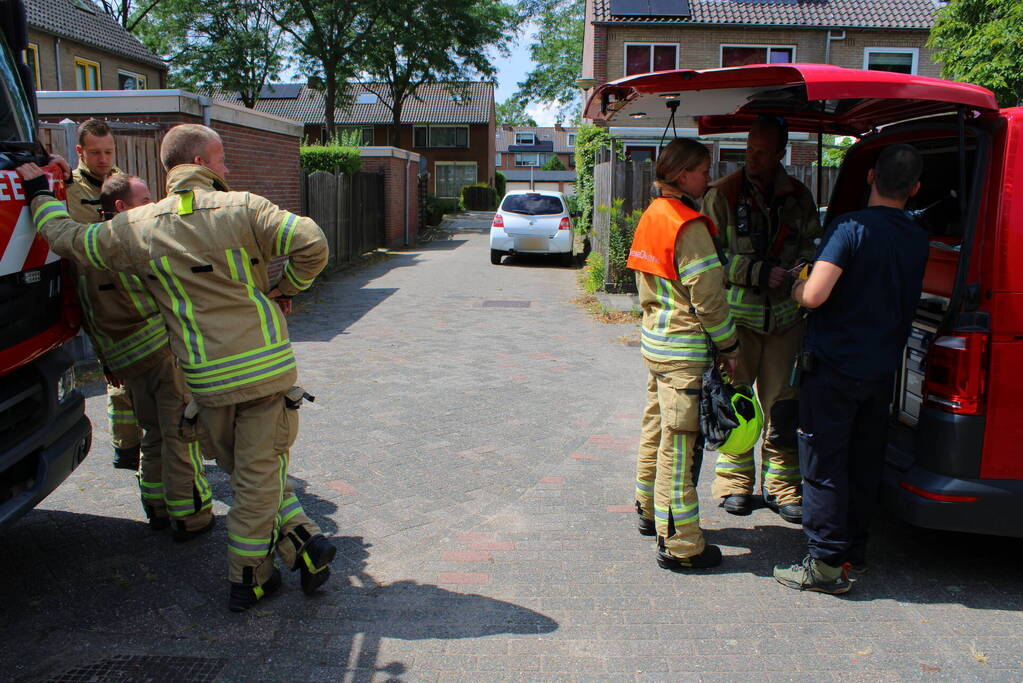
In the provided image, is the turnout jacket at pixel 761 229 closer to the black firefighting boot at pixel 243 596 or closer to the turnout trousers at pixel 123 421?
the black firefighting boot at pixel 243 596

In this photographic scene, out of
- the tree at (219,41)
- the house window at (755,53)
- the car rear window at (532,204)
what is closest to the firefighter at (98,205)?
the car rear window at (532,204)

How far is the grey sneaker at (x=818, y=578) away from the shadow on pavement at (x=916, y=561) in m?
0.07

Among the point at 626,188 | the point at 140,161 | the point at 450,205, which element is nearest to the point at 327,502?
the point at 140,161

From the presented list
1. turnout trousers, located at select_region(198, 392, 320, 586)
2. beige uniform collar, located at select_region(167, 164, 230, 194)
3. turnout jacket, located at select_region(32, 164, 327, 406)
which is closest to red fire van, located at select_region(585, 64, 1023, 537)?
turnout jacket, located at select_region(32, 164, 327, 406)

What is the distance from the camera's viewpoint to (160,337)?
4.02m

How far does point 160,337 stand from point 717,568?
286 centimetres

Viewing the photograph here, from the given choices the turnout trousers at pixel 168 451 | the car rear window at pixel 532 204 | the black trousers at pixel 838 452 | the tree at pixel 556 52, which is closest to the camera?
the black trousers at pixel 838 452

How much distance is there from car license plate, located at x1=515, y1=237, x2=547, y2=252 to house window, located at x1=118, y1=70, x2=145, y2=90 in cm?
2023

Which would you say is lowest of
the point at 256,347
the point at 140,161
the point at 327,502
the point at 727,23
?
the point at 327,502

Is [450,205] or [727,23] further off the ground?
[727,23]

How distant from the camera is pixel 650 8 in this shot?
26.0 m

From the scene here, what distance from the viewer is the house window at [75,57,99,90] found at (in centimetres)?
2691

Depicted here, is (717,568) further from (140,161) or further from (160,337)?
(140,161)

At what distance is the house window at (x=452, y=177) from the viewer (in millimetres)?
54188
